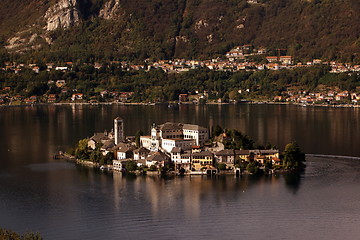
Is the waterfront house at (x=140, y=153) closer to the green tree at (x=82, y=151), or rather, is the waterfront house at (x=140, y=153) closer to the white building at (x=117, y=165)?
the white building at (x=117, y=165)

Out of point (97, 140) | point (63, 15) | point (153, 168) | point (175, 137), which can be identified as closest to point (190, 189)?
point (153, 168)

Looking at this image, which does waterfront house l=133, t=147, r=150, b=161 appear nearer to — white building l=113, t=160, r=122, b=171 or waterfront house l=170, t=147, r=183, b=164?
white building l=113, t=160, r=122, b=171

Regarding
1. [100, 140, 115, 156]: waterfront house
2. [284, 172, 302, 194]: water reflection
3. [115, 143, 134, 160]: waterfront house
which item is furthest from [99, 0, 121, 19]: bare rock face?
[284, 172, 302, 194]: water reflection

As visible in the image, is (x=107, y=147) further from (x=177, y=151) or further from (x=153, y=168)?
(x=177, y=151)

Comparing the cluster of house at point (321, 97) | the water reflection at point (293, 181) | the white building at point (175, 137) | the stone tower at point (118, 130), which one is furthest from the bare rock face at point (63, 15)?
the water reflection at point (293, 181)

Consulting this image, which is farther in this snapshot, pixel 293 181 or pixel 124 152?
pixel 124 152
